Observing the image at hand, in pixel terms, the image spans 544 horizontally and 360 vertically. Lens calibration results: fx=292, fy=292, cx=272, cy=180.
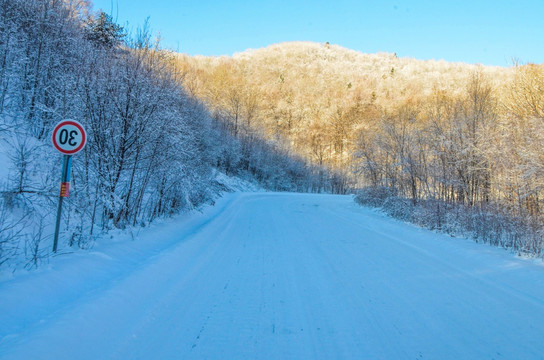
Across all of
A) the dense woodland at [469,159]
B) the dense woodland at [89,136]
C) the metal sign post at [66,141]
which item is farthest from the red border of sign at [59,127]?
the dense woodland at [469,159]

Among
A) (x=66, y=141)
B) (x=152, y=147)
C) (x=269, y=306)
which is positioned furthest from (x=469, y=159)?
(x=66, y=141)

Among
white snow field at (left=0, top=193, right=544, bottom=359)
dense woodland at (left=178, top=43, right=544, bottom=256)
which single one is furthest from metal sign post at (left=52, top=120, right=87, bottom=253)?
dense woodland at (left=178, top=43, right=544, bottom=256)

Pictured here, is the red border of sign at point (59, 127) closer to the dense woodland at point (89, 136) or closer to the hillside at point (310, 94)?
the dense woodland at point (89, 136)

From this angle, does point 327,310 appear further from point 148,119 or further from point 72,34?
point 72,34

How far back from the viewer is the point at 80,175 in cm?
726

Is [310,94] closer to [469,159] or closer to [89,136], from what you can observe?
[469,159]

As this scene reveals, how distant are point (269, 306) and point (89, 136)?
6.49 metres

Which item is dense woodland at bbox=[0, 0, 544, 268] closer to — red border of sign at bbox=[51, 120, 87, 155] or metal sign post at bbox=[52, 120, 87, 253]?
metal sign post at bbox=[52, 120, 87, 253]

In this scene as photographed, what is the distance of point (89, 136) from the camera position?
7582 millimetres

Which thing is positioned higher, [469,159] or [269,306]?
[469,159]

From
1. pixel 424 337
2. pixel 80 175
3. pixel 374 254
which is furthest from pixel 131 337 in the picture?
pixel 374 254

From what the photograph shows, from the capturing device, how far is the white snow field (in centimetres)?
319

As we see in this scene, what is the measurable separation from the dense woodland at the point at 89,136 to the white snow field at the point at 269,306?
117cm

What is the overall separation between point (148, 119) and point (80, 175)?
2.34m
